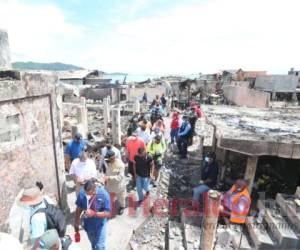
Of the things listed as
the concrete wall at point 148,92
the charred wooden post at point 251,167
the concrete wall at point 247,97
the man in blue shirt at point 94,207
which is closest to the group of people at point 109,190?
the man in blue shirt at point 94,207

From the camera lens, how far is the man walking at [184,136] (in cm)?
908

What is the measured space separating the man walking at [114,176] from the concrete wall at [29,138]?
101 cm

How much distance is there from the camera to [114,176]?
5637mm

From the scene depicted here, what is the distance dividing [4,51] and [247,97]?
19.0m

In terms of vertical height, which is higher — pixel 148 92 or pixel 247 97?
pixel 247 97

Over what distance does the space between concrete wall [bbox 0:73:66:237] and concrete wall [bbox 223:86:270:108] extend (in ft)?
51.2

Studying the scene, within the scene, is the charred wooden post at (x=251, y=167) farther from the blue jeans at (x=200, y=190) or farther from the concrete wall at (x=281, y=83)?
the concrete wall at (x=281, y=83)

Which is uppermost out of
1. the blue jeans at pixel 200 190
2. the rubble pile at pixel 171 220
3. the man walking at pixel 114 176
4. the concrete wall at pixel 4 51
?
the concrete wall at pixel 4 51

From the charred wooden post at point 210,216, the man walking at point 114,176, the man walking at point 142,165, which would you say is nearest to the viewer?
the charred wooden post at point 210,216

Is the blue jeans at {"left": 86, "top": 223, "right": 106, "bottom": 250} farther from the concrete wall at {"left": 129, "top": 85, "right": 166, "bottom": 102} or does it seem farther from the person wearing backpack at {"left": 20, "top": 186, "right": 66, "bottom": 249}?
the concrete wall at {"left": 129, "top": 85, "right": 166, "bottom": 102}

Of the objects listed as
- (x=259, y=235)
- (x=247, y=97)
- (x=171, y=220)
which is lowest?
(x=171, y=220)

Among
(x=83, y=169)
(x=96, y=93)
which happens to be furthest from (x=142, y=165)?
(x=96, y=93)

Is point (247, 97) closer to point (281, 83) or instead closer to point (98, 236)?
point (281, 83)

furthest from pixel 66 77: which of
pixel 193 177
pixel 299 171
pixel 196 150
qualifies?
pixel 299 171
